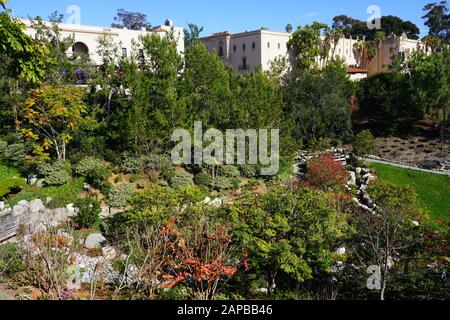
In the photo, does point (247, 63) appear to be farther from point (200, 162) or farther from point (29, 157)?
point (29, 157)

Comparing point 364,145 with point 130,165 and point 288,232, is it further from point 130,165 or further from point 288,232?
point 288,232

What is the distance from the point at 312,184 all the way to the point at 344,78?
23.1 meters

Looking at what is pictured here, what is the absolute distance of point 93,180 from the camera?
75.6ft

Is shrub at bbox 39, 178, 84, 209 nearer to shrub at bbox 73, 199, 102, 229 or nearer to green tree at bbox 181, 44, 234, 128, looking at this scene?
→ shrub at bbox 73, 199, 102, 229

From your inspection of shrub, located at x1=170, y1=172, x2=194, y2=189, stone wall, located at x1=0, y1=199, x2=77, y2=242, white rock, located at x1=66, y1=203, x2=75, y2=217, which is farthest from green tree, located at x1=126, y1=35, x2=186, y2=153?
stone wall, located at x1=0, y1=199, x2=77, y2=242

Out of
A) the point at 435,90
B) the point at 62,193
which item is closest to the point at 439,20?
the point at 435,90

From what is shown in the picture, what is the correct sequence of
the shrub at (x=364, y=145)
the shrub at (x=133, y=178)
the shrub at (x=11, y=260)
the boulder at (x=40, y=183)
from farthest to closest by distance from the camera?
the shrub at (x=364, y=145), the shrub at (x=133, y=178), the boulder at (x=40, y=183), the shrub at (x=11, y=260)

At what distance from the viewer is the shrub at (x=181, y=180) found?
23.9m

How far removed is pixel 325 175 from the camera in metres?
23.8

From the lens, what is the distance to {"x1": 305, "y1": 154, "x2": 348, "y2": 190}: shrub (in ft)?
77.8

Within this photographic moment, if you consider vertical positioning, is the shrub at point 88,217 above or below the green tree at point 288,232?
below

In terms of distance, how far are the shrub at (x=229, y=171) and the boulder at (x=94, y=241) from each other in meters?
10.1

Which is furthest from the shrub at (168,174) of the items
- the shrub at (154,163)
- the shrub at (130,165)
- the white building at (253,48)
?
the white building at (253,48)

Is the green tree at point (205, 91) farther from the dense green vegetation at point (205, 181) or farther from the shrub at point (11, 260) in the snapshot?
the shrub at point (11, 260)
